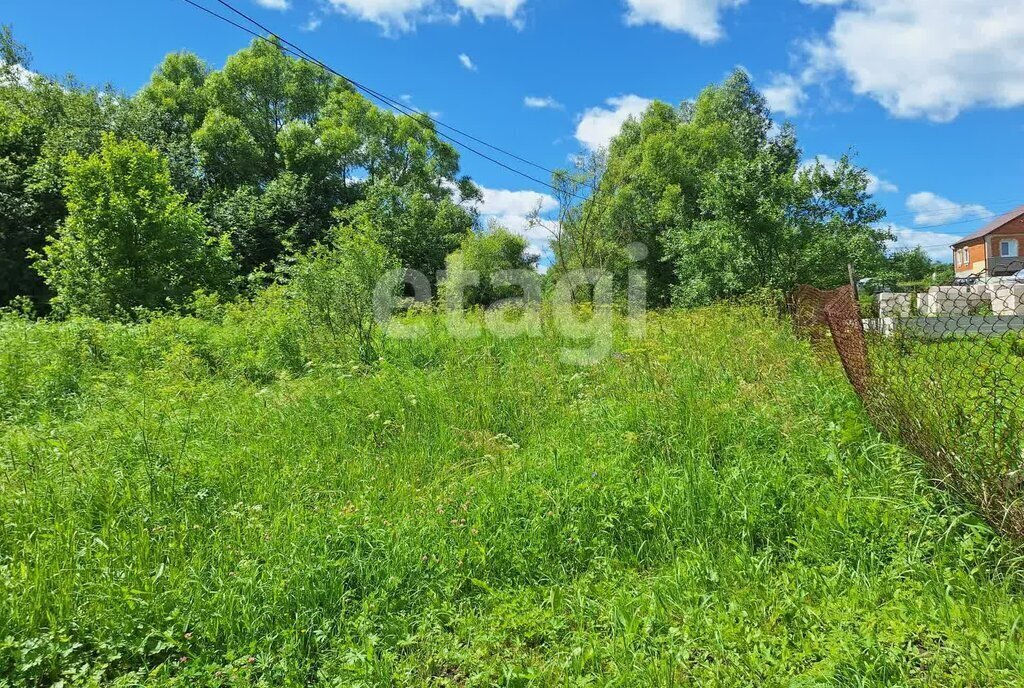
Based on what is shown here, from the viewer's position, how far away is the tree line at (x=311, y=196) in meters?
12.2

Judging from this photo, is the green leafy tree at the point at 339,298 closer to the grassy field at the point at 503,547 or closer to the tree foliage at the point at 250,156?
the grassy field at the point at 503,547

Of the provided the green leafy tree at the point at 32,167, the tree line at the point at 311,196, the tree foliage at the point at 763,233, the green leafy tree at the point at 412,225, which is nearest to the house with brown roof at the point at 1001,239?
the tree line at the point at 311,196

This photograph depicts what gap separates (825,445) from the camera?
10.2 feet

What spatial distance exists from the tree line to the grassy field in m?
4.12

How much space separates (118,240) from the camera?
1188 cm

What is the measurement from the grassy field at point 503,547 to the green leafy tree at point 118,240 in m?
8.83

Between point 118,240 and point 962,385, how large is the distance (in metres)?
14.3

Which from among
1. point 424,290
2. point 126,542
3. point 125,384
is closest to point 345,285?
point 125,384

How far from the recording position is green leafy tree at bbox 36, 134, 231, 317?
38.6ft

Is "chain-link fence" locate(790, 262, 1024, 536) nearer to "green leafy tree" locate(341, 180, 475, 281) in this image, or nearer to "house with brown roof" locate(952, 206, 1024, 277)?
"green leafy tree" locate(341, 180, 475, 281)

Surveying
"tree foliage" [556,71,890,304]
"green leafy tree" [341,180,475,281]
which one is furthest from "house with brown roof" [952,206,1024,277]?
"green leafy tree" [341,180,475,281]

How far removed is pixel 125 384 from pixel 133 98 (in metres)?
22.7

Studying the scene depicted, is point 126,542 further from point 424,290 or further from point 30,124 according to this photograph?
point 30,124

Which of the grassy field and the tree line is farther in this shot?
the tree line
